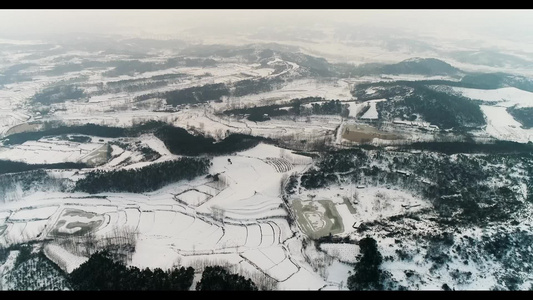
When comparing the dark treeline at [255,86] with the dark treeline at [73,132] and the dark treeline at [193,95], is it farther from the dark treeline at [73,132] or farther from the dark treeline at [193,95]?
the dark treeline at [73,132]

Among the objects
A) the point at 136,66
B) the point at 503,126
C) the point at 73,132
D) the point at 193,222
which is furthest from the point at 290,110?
the point at 136,66

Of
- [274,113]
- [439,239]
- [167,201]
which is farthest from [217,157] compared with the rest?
[439,239]

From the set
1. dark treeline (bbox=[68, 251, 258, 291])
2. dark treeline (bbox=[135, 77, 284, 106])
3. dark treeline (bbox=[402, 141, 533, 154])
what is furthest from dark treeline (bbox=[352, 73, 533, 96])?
dark treeline (bbox=[68, 251, 258, 291])

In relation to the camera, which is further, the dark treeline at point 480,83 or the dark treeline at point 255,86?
the dark treeline at point 255,86

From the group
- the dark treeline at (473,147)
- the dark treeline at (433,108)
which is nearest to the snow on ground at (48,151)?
the dark treeline at (473,147)

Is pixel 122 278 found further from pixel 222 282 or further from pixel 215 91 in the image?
pixel 215 91

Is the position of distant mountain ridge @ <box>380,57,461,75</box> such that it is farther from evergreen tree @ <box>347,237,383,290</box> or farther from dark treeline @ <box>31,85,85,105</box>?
evergreen tree @ <box>347,237,383,290</box>
